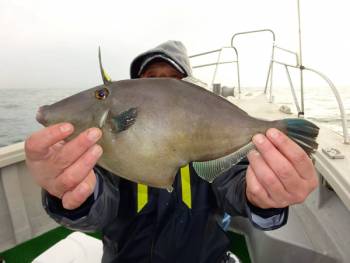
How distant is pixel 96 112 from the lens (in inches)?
48.8

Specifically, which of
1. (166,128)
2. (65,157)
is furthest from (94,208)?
(166,128)

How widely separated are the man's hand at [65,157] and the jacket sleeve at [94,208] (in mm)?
224

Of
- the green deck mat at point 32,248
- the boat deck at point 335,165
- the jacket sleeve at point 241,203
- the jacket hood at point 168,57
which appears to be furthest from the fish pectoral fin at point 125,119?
the green deck mat at point 32,248

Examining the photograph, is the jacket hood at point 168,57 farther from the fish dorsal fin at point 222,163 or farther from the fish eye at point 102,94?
the fish dorsal fin at point 222,163

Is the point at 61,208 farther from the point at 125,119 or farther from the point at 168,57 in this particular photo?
the point at 168,57

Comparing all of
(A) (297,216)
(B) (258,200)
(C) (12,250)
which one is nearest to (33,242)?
(C) (12,250)

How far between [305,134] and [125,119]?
25.6 inches

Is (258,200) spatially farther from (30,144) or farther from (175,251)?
(30,144)

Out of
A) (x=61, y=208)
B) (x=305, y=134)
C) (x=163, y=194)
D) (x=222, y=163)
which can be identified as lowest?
(x=163, y=194)

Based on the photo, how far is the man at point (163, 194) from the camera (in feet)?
3.66

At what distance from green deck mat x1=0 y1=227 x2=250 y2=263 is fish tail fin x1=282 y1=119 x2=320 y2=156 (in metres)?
2.53

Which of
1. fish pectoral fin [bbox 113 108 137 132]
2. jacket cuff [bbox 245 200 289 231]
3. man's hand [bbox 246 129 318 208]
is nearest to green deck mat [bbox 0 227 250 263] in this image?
jacket cuff [bbox 245 200 289 231]

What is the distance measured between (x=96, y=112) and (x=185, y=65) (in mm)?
902

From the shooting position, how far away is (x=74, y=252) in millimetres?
2434
